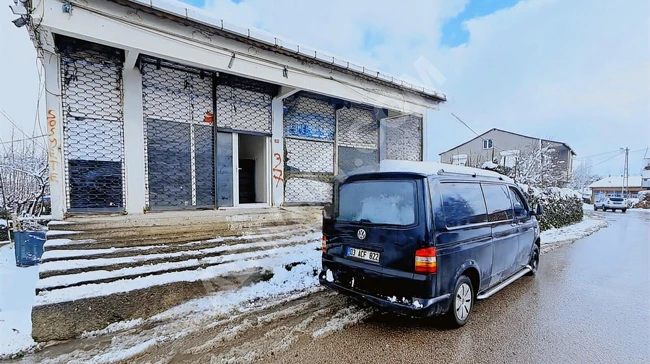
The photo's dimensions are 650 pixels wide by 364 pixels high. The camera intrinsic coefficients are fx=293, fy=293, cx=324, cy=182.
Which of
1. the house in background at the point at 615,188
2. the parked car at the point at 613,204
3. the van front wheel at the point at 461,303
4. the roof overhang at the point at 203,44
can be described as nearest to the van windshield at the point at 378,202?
the van front wheel at the point at 461,303

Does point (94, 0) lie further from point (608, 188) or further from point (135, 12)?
point (608, 188)

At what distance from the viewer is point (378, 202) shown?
11.0ft

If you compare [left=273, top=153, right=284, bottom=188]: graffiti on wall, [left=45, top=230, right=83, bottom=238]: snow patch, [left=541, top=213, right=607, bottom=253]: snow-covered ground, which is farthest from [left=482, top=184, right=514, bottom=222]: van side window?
[left=45, top=230, right=83, bottom=238]: snow patch

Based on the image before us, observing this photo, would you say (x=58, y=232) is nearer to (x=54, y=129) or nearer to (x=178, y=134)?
(x=54, y=129)

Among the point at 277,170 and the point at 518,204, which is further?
the point at 277,170

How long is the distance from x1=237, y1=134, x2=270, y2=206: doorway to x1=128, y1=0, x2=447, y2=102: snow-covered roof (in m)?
2.05

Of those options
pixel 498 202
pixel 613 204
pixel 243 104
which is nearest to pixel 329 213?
pixel 498 202

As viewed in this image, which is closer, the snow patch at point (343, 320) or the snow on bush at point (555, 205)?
the snow patch at point (343, 320)

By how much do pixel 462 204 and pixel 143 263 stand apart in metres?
4.27

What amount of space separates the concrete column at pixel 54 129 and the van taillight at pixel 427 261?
16.8 feet

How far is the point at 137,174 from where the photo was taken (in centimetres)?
496

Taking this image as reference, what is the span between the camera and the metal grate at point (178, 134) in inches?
203

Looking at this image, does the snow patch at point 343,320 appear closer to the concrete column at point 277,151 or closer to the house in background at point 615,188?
the concrete column at point 277,151

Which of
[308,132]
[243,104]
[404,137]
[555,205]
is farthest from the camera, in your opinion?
[555,205]
